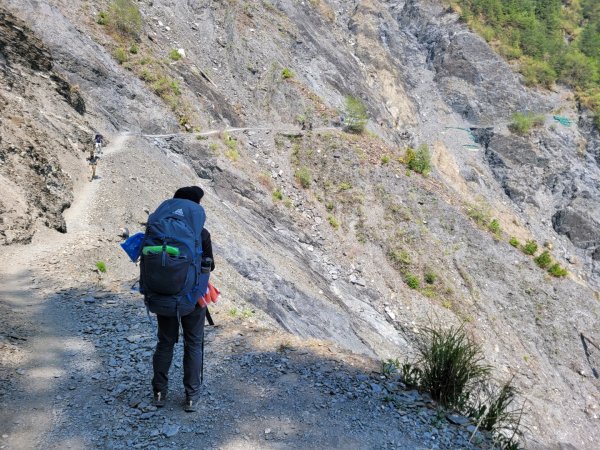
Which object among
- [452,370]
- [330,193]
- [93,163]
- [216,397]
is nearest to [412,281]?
[330,193]

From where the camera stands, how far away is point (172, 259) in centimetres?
330

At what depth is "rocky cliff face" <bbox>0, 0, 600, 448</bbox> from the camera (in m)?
13.9

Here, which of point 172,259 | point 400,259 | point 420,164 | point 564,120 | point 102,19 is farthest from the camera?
point 564,120

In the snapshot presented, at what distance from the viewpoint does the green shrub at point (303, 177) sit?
21531 mm

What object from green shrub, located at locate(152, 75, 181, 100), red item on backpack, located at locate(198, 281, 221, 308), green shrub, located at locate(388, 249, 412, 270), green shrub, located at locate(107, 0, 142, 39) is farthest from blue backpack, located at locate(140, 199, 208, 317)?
green shrub, located at locate(107, 0, 142, 39)

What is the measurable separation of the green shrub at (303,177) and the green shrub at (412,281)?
6747 millimetres

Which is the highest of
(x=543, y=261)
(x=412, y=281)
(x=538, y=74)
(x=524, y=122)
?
(x=538, y=74)

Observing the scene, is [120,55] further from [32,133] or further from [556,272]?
[556,272]

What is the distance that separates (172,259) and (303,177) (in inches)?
731

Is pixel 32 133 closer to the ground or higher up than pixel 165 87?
closer to the ground

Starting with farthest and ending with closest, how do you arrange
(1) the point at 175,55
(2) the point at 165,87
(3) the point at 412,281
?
1. (1) the point at 175,55
2. (2) the point at 165,87
3. (3) the point at 412,281

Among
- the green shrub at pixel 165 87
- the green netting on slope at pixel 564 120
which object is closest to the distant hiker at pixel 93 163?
the green shrub at pixel 165 87

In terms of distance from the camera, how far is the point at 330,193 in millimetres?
21516

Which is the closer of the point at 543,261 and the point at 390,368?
the point at 390,368
